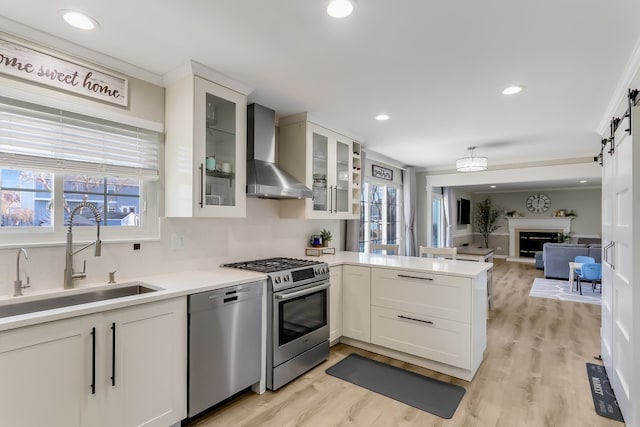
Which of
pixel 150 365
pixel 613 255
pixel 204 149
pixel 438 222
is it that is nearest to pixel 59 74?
pixel 204 149

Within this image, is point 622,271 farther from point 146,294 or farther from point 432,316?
point 146,294

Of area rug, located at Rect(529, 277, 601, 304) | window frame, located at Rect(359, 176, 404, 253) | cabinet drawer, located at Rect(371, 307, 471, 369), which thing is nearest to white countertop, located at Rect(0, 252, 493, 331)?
cabinet drawer, located at Rect(371, 307, 471, 369)

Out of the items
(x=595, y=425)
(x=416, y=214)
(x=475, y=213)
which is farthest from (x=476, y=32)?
(x=475, y=213)

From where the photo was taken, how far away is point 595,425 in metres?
2.11

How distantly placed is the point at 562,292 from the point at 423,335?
4.54 metres

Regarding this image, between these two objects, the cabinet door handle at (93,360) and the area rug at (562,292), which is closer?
the cabinet door handle at (93,360)

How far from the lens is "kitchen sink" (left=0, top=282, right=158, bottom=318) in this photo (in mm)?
1798

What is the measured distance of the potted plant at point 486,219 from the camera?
10.7m

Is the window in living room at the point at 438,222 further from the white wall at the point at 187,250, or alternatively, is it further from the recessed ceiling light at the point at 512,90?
the recessed ceiling light at the point at 512,90

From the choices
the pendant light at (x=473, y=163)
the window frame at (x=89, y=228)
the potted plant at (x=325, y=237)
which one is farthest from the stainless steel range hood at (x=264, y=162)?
the pendant light at (x=473, y=163)

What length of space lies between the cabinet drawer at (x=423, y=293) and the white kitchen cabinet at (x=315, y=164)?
0.95 m

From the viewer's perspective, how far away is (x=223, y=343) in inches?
87.1

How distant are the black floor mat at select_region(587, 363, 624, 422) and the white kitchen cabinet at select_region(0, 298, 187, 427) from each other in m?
2.87

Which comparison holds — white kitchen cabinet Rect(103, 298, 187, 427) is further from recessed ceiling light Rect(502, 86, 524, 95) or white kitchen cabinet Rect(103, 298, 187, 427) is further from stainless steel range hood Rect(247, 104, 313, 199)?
recessed ceiling light Rect(502, 86, 524, 95)
